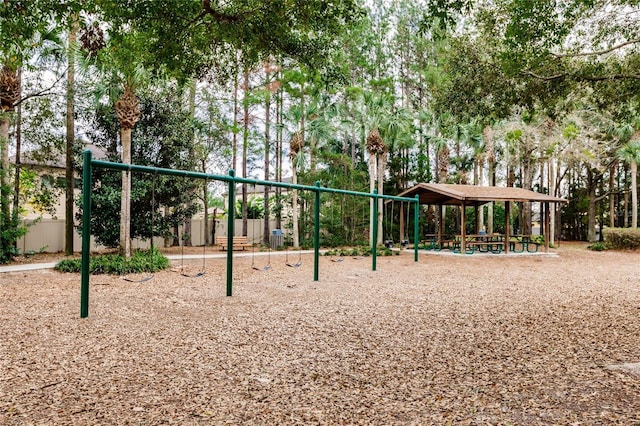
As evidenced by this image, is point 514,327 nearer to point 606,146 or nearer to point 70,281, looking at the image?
point 70,281

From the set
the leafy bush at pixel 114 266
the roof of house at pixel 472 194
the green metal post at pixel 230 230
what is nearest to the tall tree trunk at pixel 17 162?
the leafy bush at pixel 114 266

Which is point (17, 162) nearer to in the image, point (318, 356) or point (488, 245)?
point (318, 356)

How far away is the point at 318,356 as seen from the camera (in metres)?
4.11

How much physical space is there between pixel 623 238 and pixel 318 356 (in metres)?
21.0

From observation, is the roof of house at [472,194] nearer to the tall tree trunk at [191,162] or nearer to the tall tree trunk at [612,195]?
the tall tree trunk at [191,162]

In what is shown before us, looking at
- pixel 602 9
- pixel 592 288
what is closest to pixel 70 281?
pixel 592 288

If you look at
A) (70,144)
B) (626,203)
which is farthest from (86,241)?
(626,203)

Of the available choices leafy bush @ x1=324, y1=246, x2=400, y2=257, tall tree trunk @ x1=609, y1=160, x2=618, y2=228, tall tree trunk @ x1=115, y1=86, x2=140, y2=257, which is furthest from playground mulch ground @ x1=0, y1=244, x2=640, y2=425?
tall tree trunk @ x1=609, y1=160, x2=618, y2=228

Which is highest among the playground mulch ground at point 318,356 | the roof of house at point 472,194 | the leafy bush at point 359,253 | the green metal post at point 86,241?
the roof of house at point 472,194

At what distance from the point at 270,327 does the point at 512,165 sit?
23056 mm

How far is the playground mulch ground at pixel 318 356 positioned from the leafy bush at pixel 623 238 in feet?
47.1

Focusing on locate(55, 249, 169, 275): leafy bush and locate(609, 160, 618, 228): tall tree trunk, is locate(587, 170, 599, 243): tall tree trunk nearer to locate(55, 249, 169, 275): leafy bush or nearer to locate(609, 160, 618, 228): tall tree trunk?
locate(609, 160, 618, 228): tall tree trunk

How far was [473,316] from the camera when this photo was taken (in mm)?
5871

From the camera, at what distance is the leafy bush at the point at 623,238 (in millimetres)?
19591
